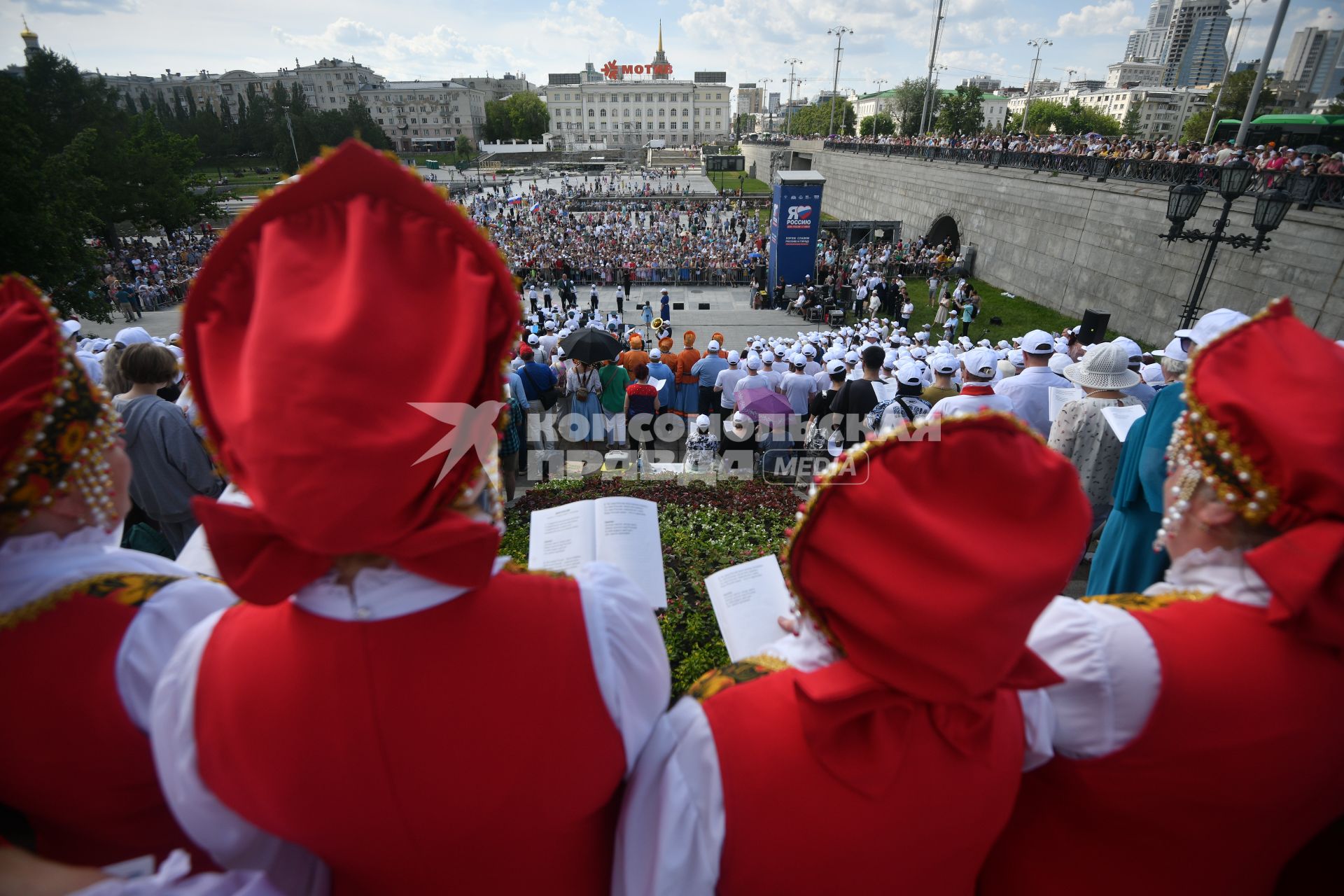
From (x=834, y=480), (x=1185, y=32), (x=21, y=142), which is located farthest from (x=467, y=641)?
(x=1185, y=32)

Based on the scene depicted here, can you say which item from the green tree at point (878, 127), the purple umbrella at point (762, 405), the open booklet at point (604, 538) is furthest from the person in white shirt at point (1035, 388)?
the green tree at point (878, 127)

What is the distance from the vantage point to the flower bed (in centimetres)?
323

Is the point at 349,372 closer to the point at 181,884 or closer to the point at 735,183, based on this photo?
the point at 181,884

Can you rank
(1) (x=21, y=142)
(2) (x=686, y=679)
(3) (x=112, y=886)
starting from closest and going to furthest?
(3) (x=112, y=886), (2) (x=686, y=679), (1) (x=21, y=142)

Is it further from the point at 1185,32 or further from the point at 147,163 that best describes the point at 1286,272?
the point at 1185,32

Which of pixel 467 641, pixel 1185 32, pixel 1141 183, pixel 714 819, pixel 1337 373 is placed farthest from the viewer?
pixel 1185 32

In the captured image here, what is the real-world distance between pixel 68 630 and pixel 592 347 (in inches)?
294

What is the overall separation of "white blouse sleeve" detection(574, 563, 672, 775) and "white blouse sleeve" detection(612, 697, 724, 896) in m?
0.05

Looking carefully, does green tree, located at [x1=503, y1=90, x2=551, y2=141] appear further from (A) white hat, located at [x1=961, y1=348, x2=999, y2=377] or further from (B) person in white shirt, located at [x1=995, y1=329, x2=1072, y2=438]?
(A) white hat, located at [x1=961, y1=348, x2=999, y2=377]

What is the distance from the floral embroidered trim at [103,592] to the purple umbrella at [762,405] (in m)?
5.46

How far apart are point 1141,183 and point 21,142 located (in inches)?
995

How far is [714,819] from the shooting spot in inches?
48.0

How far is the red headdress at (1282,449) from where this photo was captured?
122 cm

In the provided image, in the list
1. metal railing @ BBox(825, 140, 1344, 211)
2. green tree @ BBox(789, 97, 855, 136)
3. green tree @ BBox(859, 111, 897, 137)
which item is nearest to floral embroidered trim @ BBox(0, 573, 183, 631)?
metal railing @ BBox(825, 140, 1344, 211)
